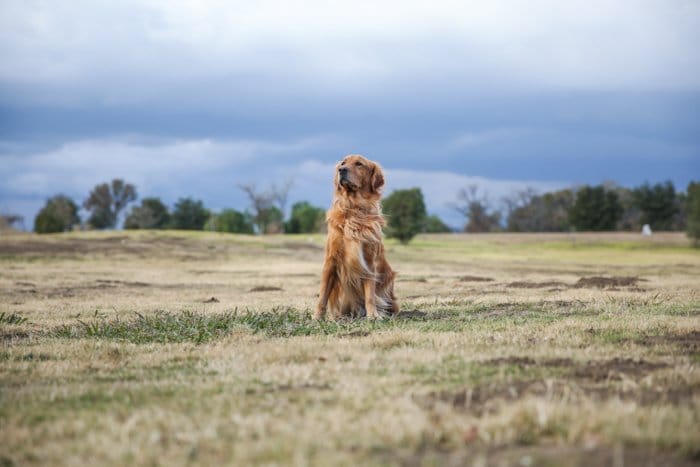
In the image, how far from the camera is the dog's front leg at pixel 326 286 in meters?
A: 9.83

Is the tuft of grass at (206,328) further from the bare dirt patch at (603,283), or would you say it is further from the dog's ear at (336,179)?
the bare dirt patch at (603,283)

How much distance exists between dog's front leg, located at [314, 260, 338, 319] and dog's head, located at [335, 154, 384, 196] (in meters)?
1.17

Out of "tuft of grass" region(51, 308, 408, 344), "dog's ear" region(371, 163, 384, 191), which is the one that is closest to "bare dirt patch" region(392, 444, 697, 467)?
"tuft of grass" region(51, 308, 408, 344)

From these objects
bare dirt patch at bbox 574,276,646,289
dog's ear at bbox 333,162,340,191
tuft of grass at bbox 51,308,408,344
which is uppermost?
dog's ear at bbox 333,162,340,191

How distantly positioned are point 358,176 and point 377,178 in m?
0.45

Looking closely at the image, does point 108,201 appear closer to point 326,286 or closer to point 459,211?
point 459,211

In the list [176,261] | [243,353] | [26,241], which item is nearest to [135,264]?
[176,261]

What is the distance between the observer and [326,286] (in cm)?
989

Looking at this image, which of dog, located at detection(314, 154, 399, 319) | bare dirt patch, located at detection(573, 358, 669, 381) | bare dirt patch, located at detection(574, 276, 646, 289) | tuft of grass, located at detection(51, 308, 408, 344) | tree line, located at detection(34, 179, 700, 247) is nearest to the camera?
bare dirt patch, located at detection(573, 358, 669, 381)

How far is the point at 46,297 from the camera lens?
53.0 feet

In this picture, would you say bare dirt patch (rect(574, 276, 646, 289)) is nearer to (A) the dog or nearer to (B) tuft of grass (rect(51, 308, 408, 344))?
(A) the dog

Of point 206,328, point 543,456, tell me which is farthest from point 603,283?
point 543,456

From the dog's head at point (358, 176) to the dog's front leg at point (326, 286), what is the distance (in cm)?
117

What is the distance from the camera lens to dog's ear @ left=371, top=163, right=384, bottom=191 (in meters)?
10.1
